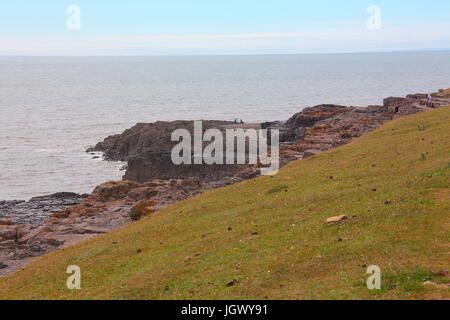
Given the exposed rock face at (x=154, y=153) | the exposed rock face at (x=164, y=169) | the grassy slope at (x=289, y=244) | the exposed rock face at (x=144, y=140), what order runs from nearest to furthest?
the grassy slope at (x=289, y=244)
the exposed rock face at (x=164, y=169)
the exposed rock face at (x=154, y=153)
the exposed rock face at (x=144, y=140)

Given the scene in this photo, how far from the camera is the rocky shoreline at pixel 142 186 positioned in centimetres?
3197

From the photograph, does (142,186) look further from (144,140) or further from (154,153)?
(144,140)

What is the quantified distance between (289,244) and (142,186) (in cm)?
2572

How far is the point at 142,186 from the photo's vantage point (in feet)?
138

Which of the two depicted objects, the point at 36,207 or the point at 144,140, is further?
the point at 144,140

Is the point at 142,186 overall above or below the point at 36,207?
above

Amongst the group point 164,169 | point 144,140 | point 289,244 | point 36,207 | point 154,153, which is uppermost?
point 289,244

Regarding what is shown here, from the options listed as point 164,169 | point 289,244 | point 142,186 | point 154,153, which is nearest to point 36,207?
point 142,186

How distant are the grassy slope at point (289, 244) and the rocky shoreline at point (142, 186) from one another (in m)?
4.94

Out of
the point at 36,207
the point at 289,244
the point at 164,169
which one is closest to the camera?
the point at 289,244

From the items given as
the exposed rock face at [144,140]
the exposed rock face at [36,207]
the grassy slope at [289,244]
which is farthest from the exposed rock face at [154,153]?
the grassy slope at [289,244]

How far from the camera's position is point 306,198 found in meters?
23.3

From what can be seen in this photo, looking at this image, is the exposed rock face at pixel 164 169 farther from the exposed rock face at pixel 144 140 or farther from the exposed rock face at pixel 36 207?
the exposed rock face at pixel 144 140
